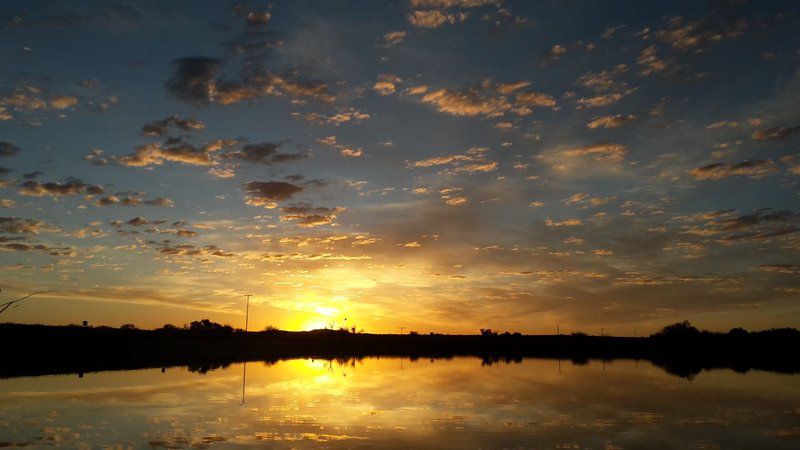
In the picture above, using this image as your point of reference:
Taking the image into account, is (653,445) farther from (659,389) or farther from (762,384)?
(762,384)

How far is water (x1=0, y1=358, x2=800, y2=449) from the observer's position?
65.4 ft

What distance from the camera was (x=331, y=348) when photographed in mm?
124688

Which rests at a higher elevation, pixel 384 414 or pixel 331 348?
pixel 331 348

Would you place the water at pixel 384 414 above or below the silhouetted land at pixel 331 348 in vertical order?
below

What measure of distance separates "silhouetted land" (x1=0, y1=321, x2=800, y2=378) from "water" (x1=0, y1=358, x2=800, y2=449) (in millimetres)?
16817

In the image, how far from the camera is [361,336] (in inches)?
7264

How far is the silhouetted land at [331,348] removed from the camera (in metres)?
64.2

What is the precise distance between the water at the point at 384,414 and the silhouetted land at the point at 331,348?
16.8 metres

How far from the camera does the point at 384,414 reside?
2623cm

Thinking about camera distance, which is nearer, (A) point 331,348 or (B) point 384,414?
(B) point 384,414

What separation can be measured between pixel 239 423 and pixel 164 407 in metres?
6.63

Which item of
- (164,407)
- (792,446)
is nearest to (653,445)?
(792,446)

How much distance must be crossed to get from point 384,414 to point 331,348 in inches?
3977

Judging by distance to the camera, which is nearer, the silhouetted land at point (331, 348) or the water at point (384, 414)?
the water at point (384, 414)
